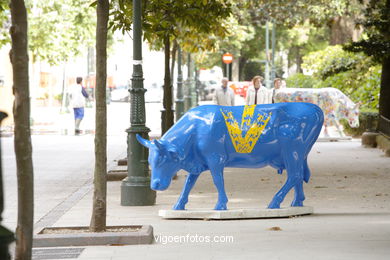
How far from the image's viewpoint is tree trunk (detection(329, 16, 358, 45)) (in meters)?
41.2

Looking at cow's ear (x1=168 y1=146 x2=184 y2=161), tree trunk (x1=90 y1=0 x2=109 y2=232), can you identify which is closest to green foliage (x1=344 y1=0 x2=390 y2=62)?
cow's ear (x1=168 y1=146 x2=184 y2=161)

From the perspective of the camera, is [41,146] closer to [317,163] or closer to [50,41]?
[317,163]

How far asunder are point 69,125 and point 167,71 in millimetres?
16595

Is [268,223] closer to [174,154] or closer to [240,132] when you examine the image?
[240,132]

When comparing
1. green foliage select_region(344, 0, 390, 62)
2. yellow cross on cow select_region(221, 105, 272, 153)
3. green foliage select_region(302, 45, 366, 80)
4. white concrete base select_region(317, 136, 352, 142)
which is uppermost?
green foliage select_region(344, 0, 390, 62)

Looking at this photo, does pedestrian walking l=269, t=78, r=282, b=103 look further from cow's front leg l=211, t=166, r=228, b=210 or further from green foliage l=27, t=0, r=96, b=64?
cow's front leg l=211, t=166, r=228, b=210

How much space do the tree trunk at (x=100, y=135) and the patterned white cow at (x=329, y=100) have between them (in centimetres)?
1557

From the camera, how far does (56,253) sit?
8.70 m

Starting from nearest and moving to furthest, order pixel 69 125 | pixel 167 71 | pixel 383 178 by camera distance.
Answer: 1. pixel 383 178
2. pixel 167 71
3. pixel 69 125

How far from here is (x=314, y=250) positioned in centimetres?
848

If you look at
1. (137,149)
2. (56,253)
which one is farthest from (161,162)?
(56,253)

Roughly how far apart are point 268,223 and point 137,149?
9.84ft

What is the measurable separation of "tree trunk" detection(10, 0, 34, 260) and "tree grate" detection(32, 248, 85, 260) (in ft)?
6.81

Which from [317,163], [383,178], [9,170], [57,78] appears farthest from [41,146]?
[57,78]
